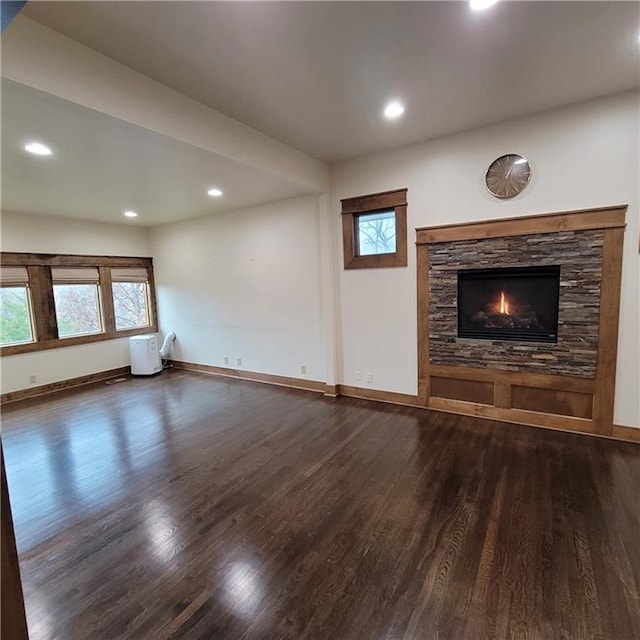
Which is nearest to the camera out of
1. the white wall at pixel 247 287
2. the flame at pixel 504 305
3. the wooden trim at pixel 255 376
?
the flame at pixel 504 305

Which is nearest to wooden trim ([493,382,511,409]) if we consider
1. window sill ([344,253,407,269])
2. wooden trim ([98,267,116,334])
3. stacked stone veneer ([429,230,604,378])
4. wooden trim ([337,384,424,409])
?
stacked stone veneer ([429,230,604,378])

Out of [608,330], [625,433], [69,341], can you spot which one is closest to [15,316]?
[69,341]

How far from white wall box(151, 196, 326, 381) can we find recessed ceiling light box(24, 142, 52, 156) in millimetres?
2640

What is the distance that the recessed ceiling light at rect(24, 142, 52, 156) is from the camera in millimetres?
2799

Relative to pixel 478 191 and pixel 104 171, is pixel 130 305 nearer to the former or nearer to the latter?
pixel 104 171

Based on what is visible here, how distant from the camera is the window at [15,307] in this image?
16.3 ft

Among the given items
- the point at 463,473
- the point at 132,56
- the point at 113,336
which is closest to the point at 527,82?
the point at 132,56

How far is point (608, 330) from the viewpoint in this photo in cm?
311

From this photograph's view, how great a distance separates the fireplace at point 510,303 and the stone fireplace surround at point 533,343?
0.07 meters

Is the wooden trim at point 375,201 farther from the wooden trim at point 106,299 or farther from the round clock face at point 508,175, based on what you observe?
the wooden trim at point 106,299

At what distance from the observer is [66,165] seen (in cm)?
331

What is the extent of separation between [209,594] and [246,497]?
0.79m

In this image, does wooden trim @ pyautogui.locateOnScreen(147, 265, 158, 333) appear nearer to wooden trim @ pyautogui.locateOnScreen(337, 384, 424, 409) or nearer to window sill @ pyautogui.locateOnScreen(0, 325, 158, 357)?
window sill @ pyautogui.locateOnScreen(0, 325, 158, 357)

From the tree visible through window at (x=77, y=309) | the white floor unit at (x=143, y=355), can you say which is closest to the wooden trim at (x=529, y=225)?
the white floor unit at (x=143, y=355)
